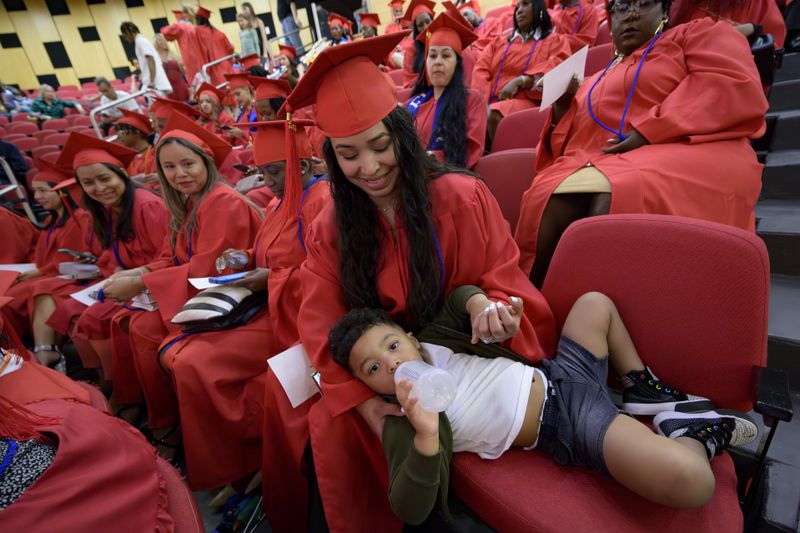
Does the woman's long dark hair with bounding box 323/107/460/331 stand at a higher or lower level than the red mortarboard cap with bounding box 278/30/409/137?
lower

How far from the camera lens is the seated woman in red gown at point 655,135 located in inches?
58.6

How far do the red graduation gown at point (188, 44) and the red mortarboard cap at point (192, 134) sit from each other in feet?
24.2

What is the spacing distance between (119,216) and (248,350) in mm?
1626

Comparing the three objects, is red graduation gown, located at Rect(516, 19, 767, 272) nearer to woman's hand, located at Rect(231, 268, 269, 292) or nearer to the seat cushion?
the seat cushion

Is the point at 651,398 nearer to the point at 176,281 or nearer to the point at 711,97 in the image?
the point at 711,97

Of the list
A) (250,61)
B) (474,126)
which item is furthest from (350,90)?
(250,61)

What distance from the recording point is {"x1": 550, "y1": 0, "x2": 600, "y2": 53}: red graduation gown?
3.85 m

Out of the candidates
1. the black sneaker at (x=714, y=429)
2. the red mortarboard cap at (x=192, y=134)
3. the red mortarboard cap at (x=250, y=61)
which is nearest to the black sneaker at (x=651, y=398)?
the black sneaker at (x=714, y=429)

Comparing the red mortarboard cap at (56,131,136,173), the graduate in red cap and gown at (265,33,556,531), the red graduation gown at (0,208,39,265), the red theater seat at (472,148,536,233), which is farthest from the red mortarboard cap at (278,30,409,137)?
the red graduation gown at (0,208,39,265)

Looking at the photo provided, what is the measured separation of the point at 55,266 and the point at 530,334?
3.77 m

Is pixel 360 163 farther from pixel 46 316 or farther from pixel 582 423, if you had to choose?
pixel 46 316

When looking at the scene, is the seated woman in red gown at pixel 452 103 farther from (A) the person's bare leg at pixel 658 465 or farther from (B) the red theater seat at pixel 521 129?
(A) the person's bare leg at pixel 658 465

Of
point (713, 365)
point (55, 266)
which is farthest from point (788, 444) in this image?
point (55, 266)

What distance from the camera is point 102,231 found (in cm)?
254
